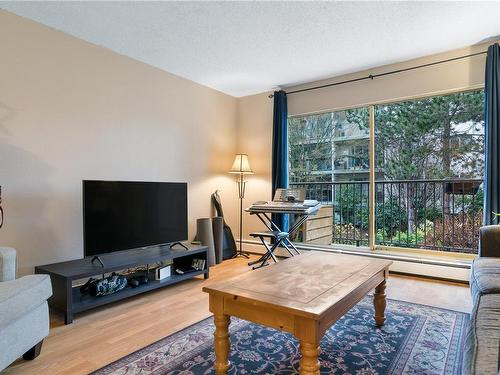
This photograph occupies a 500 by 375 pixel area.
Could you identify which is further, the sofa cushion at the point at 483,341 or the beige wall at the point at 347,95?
the beige wall at the point at 347,95

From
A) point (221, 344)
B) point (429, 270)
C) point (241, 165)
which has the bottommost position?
point (429, 270)

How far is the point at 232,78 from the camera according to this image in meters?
4.12

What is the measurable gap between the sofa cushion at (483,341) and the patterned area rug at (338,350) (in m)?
→ 0.49

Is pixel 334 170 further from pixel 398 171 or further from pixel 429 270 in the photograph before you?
pixel 429 270

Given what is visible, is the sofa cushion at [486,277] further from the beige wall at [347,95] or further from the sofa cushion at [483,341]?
the beige wall at [347,95]

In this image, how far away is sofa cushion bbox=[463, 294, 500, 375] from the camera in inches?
39.3

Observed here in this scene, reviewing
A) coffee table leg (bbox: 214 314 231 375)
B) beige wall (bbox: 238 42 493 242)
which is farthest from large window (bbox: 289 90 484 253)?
coffee table leg (bbox: 214 314 231 375)

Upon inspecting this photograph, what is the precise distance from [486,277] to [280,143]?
298 centimetres

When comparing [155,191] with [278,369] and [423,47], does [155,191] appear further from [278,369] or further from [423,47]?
[423,47]

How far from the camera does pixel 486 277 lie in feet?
6.00

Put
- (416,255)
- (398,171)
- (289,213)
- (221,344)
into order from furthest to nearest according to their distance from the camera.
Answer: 1. (398,171)
2. (289,213)
3. (416,255)
4. (221,344)

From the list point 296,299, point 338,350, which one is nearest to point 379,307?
point 338,350

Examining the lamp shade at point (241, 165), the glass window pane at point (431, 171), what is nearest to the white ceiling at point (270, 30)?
the glass window pane at point (431, 171)

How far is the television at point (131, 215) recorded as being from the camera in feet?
8.60
